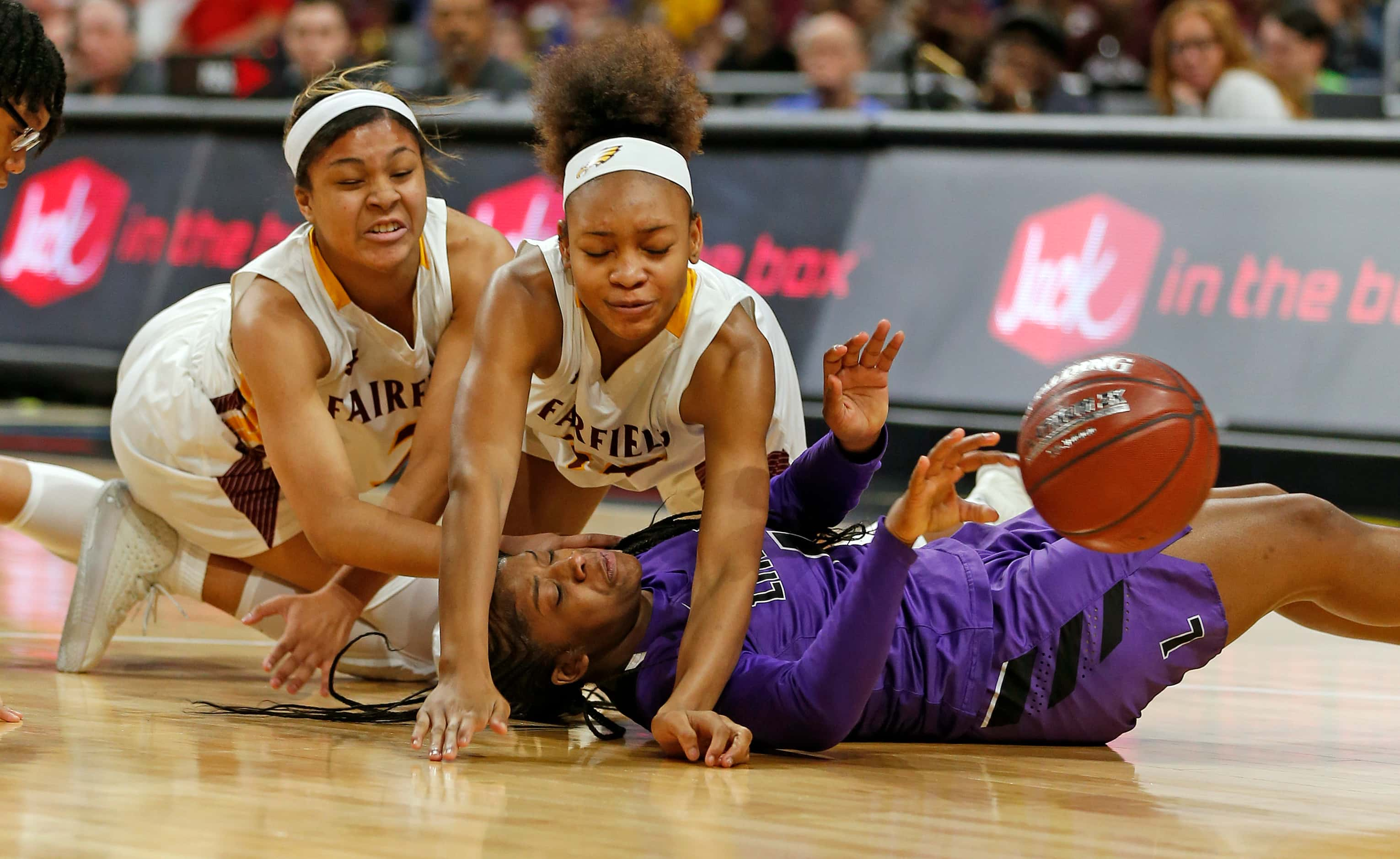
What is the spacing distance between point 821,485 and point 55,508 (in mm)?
2116

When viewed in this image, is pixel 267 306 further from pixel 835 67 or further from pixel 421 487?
pixel 835 67

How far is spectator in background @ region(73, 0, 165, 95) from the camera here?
9484 mm

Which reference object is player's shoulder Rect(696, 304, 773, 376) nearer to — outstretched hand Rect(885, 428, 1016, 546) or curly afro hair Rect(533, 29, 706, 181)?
curly afro hair Rect(533, 29, 706, 181)

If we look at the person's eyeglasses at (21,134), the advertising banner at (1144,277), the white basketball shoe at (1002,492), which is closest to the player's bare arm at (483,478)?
the person's eyeglasses at (21,134)

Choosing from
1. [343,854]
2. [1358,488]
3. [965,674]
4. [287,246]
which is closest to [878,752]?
[965,674]

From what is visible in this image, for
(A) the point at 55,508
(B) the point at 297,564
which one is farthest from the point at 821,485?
(A) the point at 55,508

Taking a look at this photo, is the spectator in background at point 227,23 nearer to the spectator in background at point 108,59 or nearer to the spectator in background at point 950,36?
the spectator in background at point 108,59

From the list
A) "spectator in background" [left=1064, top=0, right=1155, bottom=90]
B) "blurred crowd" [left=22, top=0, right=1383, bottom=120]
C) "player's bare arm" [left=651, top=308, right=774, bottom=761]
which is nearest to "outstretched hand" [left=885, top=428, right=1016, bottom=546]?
"player's bare arm" [left=651, top=308, right=774, bottom=761]

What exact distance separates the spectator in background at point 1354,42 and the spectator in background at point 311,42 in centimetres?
524

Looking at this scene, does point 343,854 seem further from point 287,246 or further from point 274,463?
point 287,246

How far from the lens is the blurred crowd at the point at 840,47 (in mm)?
7324

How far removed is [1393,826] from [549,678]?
4.97 ft

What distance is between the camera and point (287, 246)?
3.88 metres

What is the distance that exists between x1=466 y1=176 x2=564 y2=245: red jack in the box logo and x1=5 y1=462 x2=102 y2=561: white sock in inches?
132
